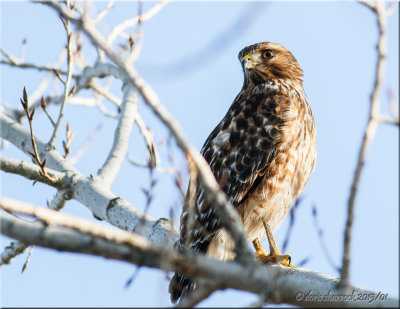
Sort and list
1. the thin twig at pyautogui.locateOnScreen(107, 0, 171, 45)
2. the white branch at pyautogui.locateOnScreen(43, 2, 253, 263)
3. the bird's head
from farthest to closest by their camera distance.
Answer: the bird's head → the thin twig at pyautogui.locateOnScreen(107, 0, 171, 45) → the white branch at pyautogui.locateOnScreen(43, 2, 253, 263)

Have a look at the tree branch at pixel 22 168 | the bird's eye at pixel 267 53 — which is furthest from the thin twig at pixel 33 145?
the bird's eye at pixel 267 53

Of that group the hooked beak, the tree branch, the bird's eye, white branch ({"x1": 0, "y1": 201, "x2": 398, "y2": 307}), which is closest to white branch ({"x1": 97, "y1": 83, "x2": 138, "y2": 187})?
the tree branch

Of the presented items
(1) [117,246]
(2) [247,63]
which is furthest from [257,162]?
(1) [117,246]

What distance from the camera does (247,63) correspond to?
5.63m

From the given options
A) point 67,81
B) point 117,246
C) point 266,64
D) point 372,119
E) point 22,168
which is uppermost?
point 372,119

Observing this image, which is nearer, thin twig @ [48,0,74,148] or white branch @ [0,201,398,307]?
white branch @ [0,201,398,307]

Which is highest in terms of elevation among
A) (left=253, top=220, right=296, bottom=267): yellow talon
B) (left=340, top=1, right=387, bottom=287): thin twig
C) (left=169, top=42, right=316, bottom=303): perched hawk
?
(left=340, top=1, right=387, bottom=287): thin twig

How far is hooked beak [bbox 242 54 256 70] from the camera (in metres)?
5.62

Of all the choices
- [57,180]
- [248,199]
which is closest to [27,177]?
[57,180]

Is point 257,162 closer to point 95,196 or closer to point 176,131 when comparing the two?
point 95,196

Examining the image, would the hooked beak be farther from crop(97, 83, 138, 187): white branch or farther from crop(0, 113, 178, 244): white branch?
crop(0, 113, 178, 244): white branch

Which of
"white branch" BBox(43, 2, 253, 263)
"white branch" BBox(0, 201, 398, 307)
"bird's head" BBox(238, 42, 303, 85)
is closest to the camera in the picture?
"white branch" BBox(0, 201, 398, 307)

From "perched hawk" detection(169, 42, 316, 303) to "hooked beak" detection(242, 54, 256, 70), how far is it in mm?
383

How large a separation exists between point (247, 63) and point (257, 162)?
120 centimetres
